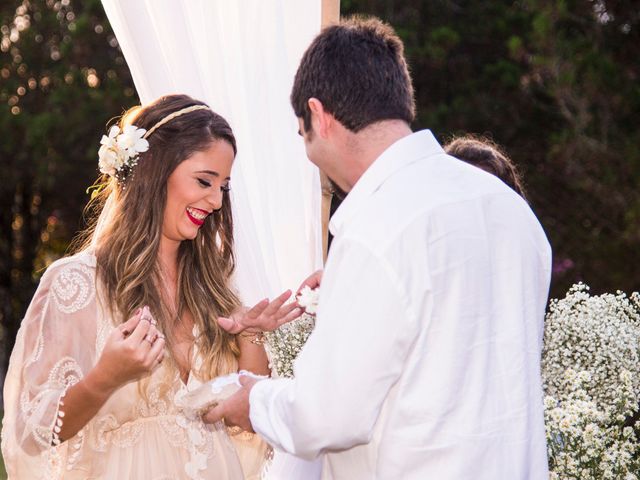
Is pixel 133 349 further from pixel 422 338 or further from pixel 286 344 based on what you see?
pixel 422 338

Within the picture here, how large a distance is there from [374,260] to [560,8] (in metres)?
6.87

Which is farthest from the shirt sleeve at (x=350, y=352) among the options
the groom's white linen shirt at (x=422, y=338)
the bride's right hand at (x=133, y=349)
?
the bride's right hand at (x=133, y=349)

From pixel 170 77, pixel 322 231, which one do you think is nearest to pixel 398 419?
pixel 322 231

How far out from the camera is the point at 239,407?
101 inches

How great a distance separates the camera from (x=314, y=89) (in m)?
2.38

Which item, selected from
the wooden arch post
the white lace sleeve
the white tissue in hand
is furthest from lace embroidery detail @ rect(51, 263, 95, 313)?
the wooden arch post

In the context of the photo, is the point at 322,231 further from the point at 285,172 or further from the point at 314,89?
the point at 314,89

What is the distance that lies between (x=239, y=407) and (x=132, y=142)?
1145 millimetres

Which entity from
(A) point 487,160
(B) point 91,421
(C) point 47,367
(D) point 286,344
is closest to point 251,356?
(D) point 286,344

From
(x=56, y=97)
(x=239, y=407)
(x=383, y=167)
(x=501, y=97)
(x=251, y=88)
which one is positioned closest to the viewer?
(x=383, y=167)

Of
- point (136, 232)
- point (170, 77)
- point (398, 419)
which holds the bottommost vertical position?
point (398, 419)

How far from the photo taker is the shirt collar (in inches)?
90.4

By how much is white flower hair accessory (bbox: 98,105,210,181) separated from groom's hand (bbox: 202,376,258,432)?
1041 mm

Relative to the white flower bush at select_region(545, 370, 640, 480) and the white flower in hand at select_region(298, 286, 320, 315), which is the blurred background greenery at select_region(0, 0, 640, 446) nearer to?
the white flower bush at select_region(545, 370, 640, 480)
